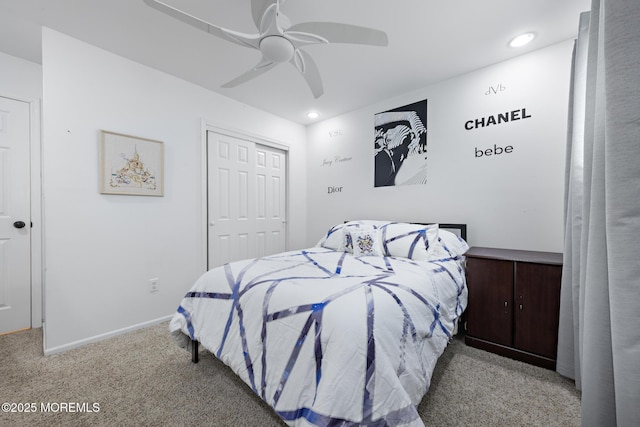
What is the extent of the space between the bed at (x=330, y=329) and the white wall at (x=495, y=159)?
2.55ft

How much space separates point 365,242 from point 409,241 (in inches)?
15.6

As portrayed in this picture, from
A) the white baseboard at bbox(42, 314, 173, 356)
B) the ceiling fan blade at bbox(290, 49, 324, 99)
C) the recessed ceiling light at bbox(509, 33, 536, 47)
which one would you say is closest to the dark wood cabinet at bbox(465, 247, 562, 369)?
the recessed ceiling light at bbox(509, 33, 536, 47)

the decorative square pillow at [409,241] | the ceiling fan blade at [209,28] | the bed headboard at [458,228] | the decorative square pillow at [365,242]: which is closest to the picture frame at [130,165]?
the ceiling fan blade at [209,28]

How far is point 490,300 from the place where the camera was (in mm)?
2025

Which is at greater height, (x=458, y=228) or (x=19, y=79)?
(x=19, y=79)

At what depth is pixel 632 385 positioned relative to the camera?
2.12 ft

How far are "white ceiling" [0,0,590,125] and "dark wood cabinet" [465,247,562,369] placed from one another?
1.77m

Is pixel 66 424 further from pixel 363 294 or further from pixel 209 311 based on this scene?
pixel 363 294

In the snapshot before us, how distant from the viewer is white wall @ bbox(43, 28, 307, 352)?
207 centimetres

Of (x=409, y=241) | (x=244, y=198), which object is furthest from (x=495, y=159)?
(x=244, y=198)

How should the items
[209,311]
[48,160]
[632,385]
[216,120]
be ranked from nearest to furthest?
[632,385], [209,311], [48,160], [216,120]

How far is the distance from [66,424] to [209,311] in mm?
836

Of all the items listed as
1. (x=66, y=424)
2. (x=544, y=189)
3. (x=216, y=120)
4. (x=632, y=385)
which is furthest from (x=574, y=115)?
(x=66, y=424)

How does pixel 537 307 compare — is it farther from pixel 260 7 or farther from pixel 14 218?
pixel 14 218
